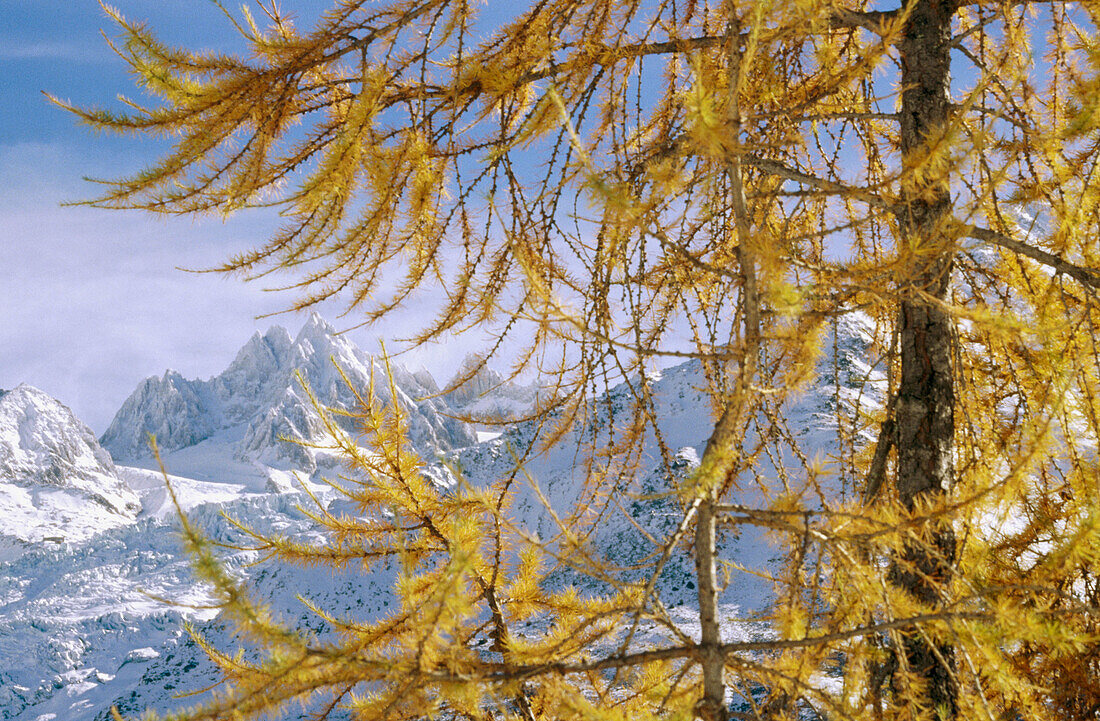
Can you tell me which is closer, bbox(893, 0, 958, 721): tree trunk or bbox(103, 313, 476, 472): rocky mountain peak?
bbox(893, 0, 958, 721): tree trunk

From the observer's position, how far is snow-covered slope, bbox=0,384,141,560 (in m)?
120

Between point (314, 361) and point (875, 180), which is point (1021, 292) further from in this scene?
point (314, 361)

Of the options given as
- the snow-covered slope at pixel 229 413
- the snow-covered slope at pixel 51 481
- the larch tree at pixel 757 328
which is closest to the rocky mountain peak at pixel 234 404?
the snow-covered slope at pixel 229 413

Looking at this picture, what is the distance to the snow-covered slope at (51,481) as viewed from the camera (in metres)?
120

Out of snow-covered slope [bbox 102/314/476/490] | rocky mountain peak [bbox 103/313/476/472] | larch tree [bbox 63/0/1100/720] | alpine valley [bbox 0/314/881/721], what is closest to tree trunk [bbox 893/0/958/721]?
larch tree [bbox 63/0/1100/720]

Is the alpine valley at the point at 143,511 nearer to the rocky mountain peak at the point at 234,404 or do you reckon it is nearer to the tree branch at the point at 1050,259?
the rocky mountain peak at the point at 234,404

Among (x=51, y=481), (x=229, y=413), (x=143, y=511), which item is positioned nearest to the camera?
(x=51, y=481)

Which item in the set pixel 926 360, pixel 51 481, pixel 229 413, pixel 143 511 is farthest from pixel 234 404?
pixel 926 360

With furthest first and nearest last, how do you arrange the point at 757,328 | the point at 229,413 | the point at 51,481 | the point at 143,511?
the point at 229,413, the point at 143,511, the point at 51,481, the point at 757,328

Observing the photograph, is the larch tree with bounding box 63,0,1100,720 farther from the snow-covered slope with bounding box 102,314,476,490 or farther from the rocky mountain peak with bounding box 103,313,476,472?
the rocky mountain peak with bounding box 103,313,476,472

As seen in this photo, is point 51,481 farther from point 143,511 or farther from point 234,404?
point 234,404

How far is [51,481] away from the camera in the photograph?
12544cm

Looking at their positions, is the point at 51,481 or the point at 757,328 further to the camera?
the point at 51,481

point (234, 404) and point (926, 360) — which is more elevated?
point (234, 404)
